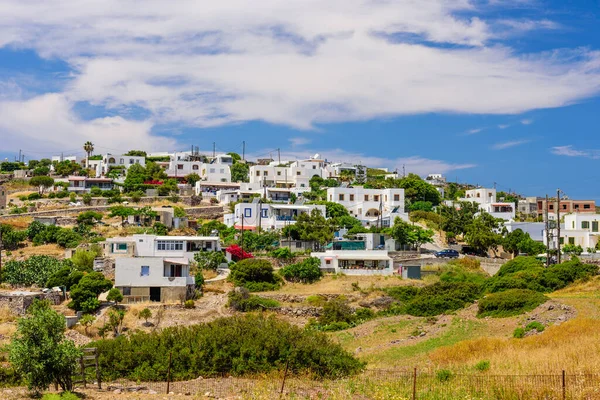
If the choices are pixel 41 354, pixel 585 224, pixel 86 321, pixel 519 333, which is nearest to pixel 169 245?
pixel 86 321

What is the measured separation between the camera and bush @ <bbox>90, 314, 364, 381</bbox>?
21781 mm

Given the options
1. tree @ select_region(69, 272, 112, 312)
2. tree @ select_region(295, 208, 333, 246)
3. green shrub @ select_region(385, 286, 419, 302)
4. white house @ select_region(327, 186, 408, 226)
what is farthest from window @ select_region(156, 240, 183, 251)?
white house @ select_region(327, 186, 408, 226)

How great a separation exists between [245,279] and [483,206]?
50290 mm

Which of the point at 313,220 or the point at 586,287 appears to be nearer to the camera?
the point at 586,287

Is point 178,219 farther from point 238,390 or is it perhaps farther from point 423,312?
point 238,390

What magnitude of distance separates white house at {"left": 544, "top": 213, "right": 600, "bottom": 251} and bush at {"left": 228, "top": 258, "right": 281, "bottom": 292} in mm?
31518

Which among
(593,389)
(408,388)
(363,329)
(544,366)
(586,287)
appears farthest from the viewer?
(586,287)

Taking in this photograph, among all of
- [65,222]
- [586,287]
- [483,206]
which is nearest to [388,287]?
[586,287]

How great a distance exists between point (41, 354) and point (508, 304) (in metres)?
Answer: 23.3

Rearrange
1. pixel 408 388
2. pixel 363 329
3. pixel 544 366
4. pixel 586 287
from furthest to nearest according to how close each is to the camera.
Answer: pixel 586 287 < pixel 363 329 < pixel 544 366 < pixel 408 388

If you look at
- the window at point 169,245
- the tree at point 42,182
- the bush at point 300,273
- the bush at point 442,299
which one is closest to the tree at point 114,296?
the window at point 169,245

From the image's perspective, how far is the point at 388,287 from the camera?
160 ft

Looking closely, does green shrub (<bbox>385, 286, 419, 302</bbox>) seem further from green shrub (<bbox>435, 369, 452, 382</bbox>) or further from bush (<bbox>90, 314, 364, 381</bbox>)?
green shrub (<bbox>435, 369, 452, 382</bbox>)

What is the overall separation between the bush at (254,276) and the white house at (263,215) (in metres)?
18.1
